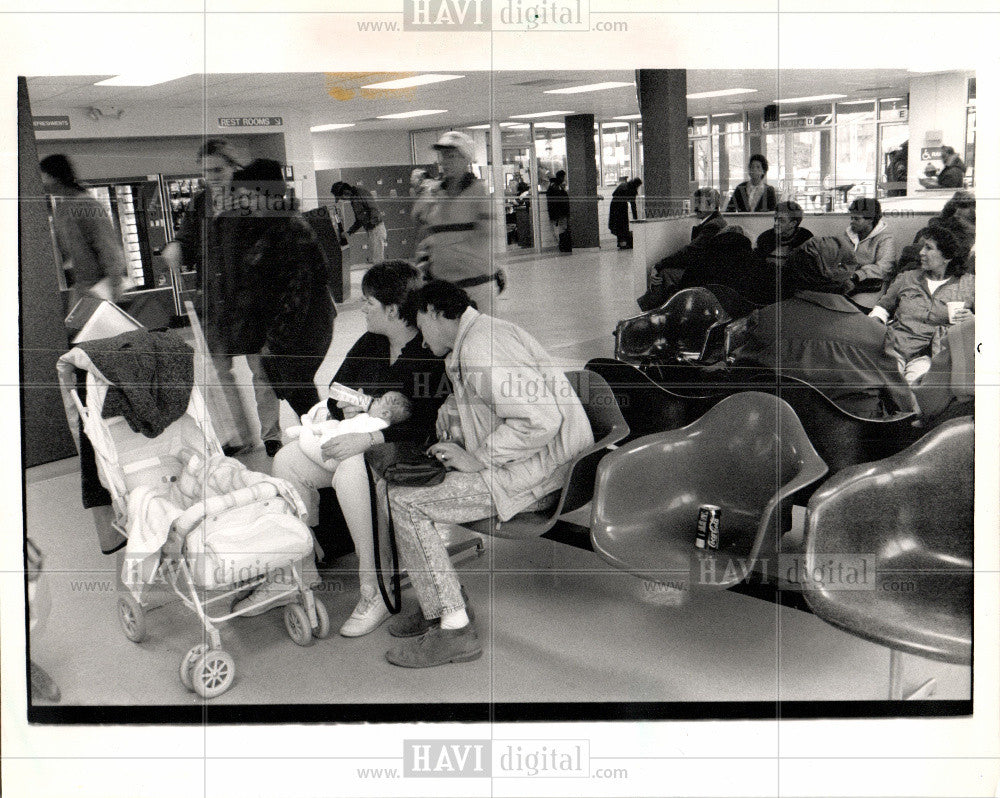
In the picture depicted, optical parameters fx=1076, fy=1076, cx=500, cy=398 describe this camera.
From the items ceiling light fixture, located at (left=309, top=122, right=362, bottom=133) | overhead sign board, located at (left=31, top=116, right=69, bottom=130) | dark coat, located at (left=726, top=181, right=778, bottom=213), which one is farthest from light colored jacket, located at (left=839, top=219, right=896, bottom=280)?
overhead sign board, located at (left=31, top=116, right=69, bottom=130)

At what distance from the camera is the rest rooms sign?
10.2 ft

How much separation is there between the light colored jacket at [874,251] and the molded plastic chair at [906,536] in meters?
0.50

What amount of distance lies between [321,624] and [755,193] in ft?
5.99

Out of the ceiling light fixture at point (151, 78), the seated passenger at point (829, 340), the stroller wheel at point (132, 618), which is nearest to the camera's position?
the ceiling light fixture at point (151, 78)

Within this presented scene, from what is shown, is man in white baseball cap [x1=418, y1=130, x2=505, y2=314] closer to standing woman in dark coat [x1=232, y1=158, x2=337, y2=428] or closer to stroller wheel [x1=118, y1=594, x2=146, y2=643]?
standing woman in dark coat [x1=232, y1=158, x2=337, y2=428]

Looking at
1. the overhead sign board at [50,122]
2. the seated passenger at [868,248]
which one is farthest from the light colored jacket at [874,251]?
the overhead sign board at [50,122]

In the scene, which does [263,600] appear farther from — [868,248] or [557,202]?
[868,248]

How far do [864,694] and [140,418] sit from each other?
2324 mm

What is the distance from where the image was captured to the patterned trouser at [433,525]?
3289mm

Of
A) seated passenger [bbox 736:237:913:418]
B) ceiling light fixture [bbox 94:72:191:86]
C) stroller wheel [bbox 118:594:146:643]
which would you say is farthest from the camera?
stroller wheel [bbox 118:594:146:643]

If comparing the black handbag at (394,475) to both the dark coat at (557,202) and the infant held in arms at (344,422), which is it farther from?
the dark coat at (557,202)

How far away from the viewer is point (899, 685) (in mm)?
3205

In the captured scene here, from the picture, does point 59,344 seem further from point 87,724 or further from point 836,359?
point 836,359

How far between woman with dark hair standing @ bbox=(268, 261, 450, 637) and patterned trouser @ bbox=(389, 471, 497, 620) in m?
0.11
